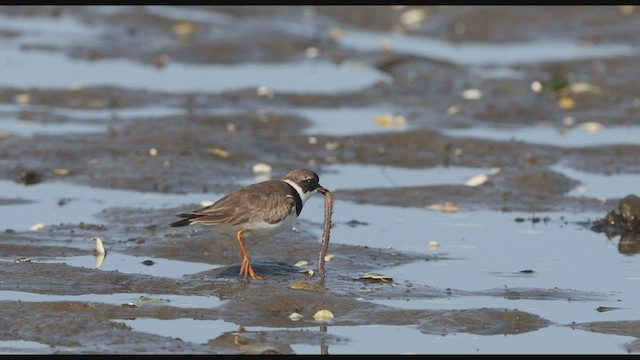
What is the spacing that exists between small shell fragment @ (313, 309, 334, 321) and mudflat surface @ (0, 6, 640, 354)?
0.08 meters

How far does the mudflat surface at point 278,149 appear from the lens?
10867 mm

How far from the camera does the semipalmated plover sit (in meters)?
12.1

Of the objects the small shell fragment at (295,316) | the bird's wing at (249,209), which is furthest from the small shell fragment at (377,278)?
the small shell fragment at (295,316)

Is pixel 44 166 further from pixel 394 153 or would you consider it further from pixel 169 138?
pixel 394 153

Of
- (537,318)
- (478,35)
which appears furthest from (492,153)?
(478,35)

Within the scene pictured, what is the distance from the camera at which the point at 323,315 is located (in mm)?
10906

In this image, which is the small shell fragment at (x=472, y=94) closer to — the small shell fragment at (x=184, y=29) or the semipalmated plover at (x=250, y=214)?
the small shell fragment at (x=184, y=29)

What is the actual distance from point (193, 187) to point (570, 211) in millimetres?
4646

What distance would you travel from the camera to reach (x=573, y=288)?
478 inches

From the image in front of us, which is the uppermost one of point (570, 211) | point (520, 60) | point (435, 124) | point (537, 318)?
point (520, 60)

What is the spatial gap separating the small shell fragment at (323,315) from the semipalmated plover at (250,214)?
128cm

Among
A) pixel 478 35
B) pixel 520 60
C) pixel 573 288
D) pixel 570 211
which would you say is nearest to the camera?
pixel 573 288

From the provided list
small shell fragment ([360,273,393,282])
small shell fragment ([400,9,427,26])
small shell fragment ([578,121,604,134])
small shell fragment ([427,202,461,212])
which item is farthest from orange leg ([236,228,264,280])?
small shell fragment ([400,9,427,26])

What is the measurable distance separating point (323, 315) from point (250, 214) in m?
1.57
